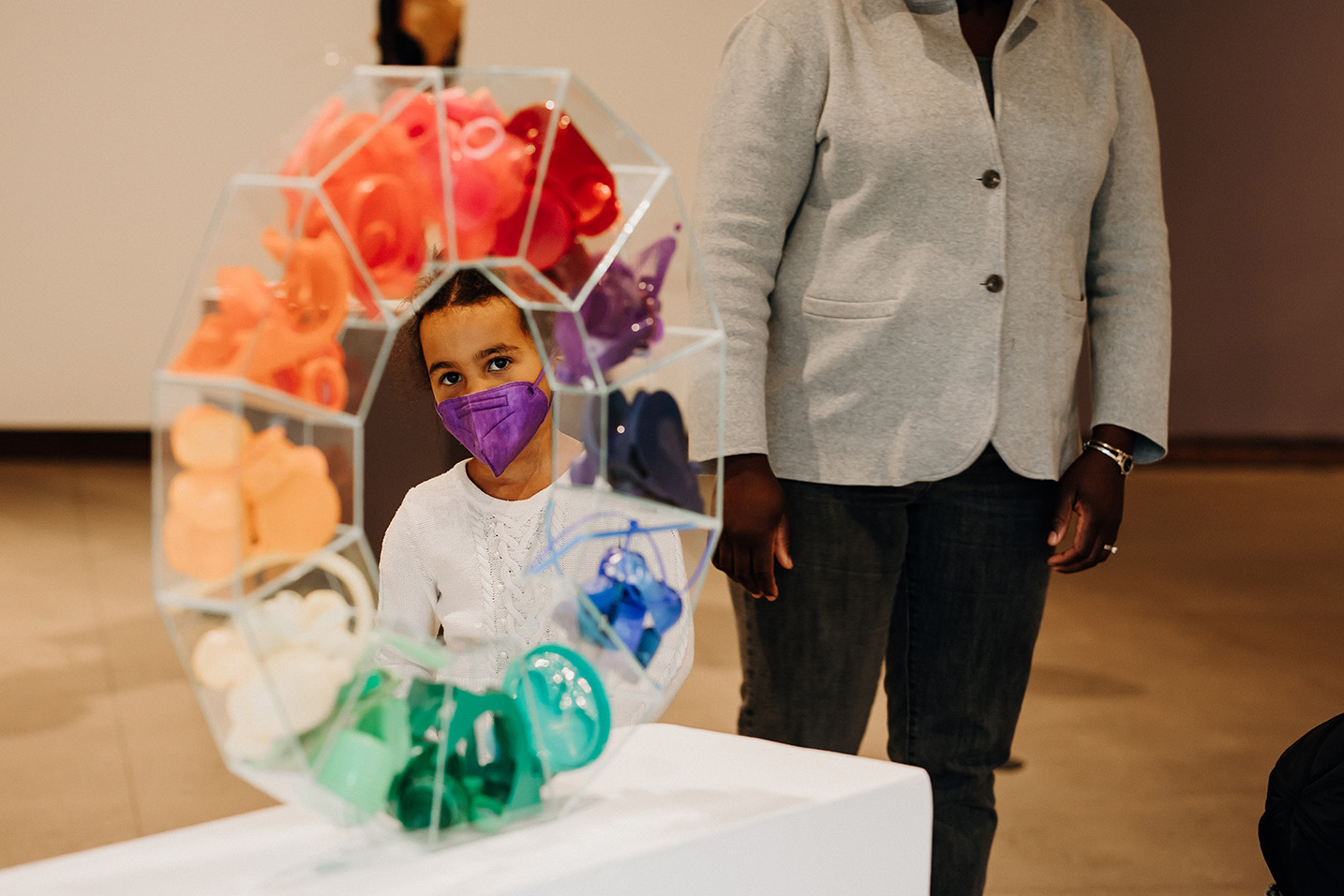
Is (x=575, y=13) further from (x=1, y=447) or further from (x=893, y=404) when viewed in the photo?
(x=893, y=404)

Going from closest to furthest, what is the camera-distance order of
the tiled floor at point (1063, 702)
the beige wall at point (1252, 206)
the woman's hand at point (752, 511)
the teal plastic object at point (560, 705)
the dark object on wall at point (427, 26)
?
the teal plastic object at point (560, 705) < the dark object on wall at point (427, 26) < the woman's hand at point (752, 511) < the tiled floor at point (1063, 702) < the beige wall at point (1252, 206)

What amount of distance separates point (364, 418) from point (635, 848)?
266mm

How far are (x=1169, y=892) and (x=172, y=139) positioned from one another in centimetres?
381

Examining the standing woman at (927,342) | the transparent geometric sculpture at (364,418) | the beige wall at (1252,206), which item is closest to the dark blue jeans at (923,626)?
the standing woman at (927,342)

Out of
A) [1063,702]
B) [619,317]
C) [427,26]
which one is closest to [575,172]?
[619,317]

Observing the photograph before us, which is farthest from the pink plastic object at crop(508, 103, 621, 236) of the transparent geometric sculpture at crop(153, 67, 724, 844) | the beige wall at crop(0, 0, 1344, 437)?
the beige wall at crop(0, 0, 1344, 437)

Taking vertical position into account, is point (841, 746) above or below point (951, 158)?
below

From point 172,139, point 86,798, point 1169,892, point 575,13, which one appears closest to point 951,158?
point 1169,892

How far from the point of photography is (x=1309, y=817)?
0.98 meters

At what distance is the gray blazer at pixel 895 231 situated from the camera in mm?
1055

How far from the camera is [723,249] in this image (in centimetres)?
106

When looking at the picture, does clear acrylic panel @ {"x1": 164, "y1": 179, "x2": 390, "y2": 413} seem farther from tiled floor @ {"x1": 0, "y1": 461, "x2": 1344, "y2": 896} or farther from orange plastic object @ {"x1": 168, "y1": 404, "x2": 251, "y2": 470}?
tiled floor @ {"x1": 0, "y1": 461, "x2": 1344, "y2": 896}

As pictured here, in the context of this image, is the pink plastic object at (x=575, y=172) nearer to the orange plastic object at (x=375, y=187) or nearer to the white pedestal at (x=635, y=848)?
the orange plastic object at (x=375, y=187)

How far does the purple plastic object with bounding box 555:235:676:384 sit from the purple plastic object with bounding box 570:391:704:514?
2 cm
